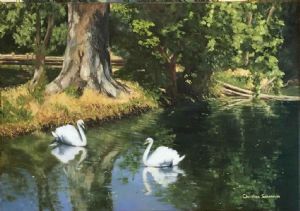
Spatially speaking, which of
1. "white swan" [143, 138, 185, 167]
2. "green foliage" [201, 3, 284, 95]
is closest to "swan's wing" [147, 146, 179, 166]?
"white swan" [143, 138, 185, 167]

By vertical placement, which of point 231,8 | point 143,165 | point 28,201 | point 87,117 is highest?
point 231,8

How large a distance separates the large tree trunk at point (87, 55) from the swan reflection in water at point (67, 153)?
25 cm

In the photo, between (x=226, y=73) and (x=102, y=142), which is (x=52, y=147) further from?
(x=226, y=73)

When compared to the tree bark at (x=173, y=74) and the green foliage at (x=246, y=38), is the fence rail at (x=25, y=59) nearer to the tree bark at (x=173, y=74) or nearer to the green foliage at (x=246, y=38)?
the tree bark at (x=173, y=74)

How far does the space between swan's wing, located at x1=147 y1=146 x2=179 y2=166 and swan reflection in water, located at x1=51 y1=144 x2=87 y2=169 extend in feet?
0.95

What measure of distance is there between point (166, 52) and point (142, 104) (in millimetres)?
252

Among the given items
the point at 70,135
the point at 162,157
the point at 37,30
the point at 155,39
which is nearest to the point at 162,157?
the point at 162,157

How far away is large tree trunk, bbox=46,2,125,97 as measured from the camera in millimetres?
2451

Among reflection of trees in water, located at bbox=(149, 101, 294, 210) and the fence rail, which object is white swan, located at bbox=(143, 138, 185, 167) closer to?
reflection of trees in water, located at bbox=(149, 101, 294, 210)

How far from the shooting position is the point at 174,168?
2391mm

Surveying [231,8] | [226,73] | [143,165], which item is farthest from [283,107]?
[143,165]

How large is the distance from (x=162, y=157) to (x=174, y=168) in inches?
2.7

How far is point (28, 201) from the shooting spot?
2.36 m

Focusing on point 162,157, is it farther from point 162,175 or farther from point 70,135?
point 70,135
